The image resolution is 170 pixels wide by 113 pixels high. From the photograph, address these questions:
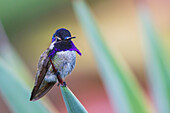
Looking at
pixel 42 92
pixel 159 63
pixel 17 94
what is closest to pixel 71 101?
pixel 42 92

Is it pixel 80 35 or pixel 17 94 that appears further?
pixel 80 35

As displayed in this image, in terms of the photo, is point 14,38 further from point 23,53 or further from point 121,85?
point 121,85

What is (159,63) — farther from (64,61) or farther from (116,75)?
(64,61)

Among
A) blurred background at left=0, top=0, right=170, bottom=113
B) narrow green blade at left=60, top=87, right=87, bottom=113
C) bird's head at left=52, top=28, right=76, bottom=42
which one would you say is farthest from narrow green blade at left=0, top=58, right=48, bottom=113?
blurred background at left=0, top=0, right=170, bottom=113

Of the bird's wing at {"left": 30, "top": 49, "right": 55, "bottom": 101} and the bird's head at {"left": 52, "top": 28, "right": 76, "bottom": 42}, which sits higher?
the bird's head at {"left": 52, "top": 28, "right": 76, "bottom": 42}

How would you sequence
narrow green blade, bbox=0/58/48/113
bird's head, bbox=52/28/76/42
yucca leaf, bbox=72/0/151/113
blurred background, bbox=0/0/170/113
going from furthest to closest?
1. blurred background, bbox=0/0/170/113
2. yucca leaf, bbox=72/0/151/113
3. narrow green blade, bbox=0/58/48/113
4. bird's head, bbox=52/28/76/42

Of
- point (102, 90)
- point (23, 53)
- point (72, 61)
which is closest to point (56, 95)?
point (102, 90)

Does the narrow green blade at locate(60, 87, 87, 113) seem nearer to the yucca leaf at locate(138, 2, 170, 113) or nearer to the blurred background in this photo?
the yucca leaf at locate(138, 2, 170, 113)
